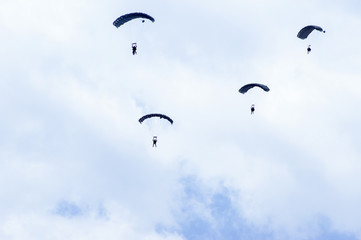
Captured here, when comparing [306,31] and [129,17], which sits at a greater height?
[306,31]

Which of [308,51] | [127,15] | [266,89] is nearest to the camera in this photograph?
[127,15]

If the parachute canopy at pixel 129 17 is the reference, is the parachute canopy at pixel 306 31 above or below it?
above

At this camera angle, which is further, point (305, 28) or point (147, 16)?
point (305, 28)

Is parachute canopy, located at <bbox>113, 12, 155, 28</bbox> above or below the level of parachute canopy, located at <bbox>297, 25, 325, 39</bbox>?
below

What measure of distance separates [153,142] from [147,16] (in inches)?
711

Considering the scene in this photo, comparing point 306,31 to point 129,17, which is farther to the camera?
point 306,31

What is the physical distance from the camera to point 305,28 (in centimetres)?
10400

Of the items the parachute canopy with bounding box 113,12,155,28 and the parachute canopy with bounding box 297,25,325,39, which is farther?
the parachute canopy with bounding box 297,25,325,39

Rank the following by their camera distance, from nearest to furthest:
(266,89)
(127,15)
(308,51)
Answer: (127,15), (266,89), (308,51)

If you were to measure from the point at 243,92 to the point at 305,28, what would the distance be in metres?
12.0

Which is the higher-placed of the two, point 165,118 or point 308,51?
point 308,51

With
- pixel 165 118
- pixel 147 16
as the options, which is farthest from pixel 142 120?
pixel 147 16

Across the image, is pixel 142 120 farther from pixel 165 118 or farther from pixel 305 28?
pixel 305 28

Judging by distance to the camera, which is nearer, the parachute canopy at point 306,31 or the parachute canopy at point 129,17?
the parachute canopy at point 129,17
